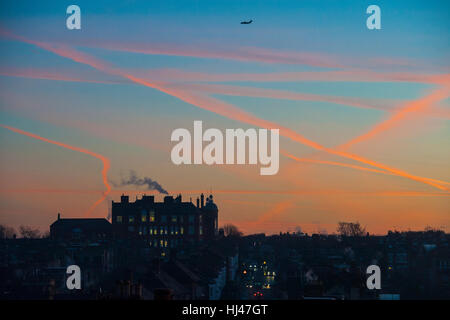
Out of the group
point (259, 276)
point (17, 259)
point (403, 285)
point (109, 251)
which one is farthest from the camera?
point (259, 276)

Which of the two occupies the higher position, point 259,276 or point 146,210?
point 146,210

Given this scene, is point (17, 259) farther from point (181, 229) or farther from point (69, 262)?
point (181, 229)
